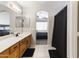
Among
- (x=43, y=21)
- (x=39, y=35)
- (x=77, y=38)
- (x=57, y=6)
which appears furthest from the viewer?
(x=43, y=21)

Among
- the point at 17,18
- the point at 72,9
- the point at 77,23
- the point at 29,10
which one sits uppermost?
the point at 29,10

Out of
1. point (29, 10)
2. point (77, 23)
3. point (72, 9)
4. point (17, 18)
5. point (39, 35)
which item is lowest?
point (39, 35)

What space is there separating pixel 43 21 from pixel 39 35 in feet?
8.66

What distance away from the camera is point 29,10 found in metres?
7.86

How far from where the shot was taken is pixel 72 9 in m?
1.02

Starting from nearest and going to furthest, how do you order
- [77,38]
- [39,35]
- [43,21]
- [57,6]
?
[77,38]
[57,6]
[39,35]
[43,21]

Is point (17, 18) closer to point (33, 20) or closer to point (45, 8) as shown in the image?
point (33, 20)

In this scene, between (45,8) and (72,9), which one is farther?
(45,8)

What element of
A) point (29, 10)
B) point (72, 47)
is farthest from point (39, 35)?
point (72, 47)

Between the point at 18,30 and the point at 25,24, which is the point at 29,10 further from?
the point at 18,30

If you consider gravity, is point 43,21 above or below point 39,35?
above

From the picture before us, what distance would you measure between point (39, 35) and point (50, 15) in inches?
72.1

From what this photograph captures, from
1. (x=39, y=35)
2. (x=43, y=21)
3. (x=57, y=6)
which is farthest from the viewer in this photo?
(x=43, y=21)

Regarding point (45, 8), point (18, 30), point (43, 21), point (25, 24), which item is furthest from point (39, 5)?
point (43, 21)
